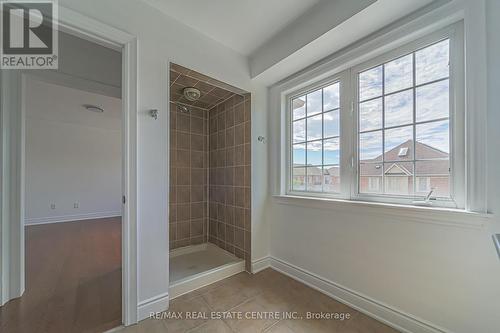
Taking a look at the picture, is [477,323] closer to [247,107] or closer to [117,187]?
[247,107]

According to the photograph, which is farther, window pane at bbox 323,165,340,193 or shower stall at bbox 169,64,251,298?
shower stall at bbox 169,64,251,298

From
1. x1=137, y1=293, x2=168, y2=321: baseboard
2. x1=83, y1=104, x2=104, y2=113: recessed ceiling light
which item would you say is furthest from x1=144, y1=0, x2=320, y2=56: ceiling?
x1=83, y1=104, x2=104, y2=113: recessed ceiling light

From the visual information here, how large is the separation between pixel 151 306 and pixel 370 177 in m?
2.16

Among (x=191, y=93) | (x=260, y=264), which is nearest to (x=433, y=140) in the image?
(x=260, y=264)

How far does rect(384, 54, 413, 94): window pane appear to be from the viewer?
1.56 metres

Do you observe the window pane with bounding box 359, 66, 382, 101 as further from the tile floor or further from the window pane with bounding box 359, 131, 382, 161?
the tile floor

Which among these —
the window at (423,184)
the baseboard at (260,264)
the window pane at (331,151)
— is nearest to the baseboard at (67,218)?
the baseboard at (260,264)

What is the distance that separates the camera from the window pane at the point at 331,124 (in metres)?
2.02

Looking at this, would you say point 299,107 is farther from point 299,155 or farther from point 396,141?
point 396,141

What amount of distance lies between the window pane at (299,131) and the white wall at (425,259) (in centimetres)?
90

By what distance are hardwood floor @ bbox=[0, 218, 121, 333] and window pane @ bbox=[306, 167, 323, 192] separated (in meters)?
2.11

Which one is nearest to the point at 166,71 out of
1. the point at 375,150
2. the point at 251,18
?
the point at 251,18

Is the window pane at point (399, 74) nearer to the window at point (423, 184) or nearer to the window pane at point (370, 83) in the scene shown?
the window pane at point (370, 83)

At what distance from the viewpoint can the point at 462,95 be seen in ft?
4.26
